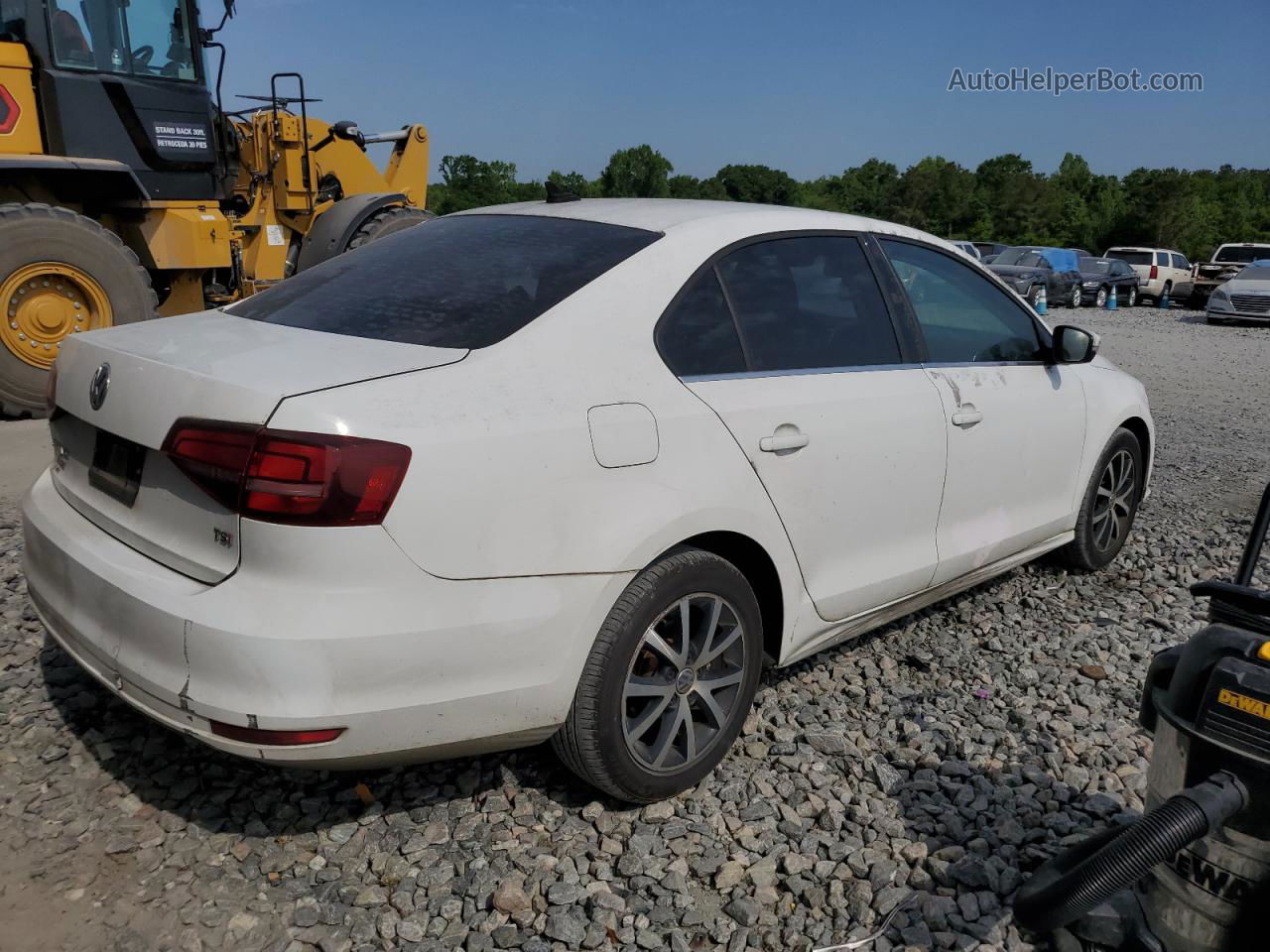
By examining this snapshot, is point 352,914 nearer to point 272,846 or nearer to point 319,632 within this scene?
point 272,846

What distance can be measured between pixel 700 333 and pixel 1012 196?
66.8m

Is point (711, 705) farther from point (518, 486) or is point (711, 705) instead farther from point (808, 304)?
point (808, 304)

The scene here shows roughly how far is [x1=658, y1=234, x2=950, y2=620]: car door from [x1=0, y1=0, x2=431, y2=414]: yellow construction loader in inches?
234

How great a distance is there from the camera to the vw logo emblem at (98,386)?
8.69ft

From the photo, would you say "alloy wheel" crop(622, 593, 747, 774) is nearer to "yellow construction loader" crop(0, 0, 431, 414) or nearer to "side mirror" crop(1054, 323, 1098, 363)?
"side mirror" crop(1054, 323, 1098, 363)

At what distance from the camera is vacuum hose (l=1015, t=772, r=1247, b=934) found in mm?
1800

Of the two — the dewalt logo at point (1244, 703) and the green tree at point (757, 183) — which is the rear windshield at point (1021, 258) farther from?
the green tree at point (757, 183)

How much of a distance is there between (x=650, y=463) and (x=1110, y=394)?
2.94 meters

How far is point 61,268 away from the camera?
25.1ft

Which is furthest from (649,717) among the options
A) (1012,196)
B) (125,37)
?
(1012,196)

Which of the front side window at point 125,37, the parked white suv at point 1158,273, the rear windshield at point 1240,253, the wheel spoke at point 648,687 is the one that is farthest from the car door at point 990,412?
the parked white suv at point 1158,273

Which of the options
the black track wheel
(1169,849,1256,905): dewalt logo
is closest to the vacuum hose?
(1169,849,1256,905): dewalt logo

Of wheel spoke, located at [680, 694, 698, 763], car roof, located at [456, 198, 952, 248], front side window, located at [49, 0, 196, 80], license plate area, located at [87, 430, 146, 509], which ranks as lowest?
wheel spoke, located at [680, 694, 698, 763]

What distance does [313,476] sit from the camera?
2.19 meters
